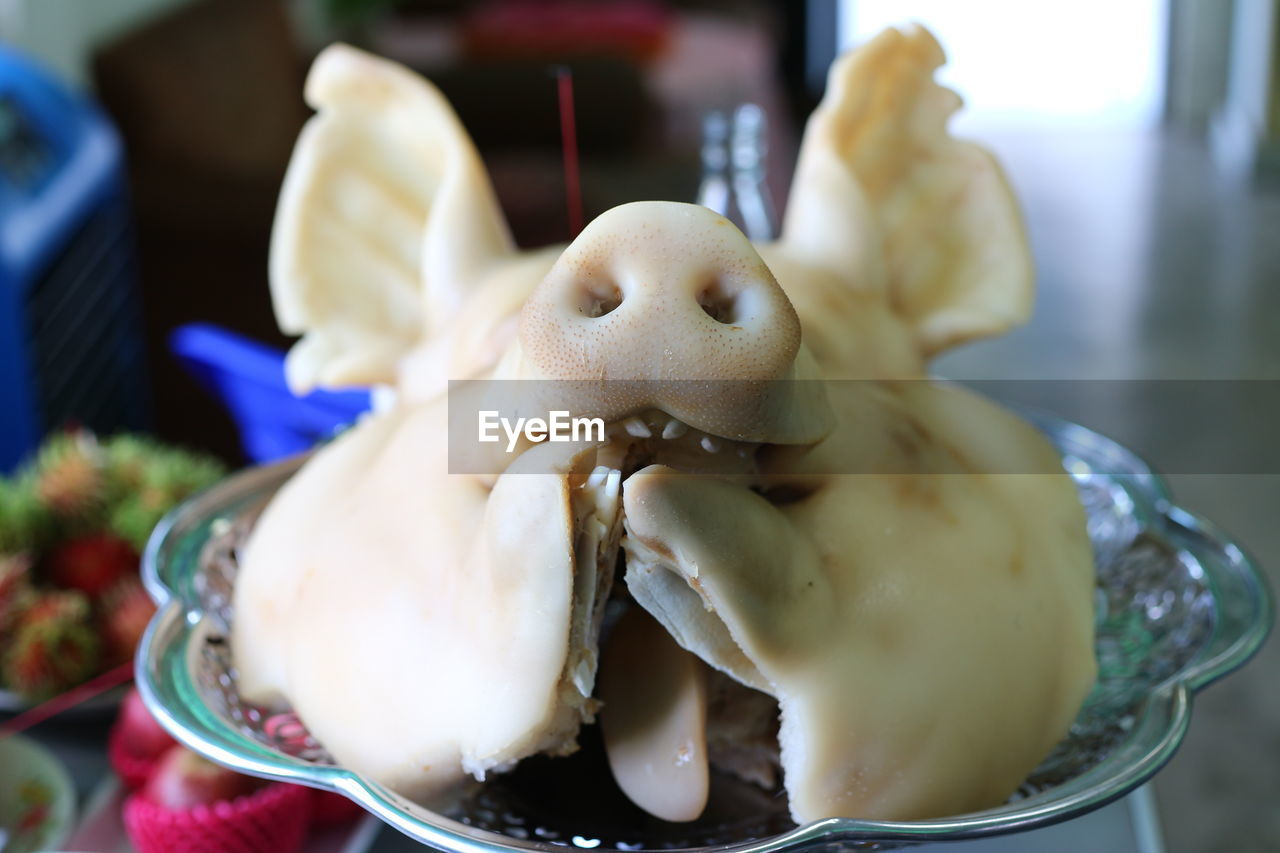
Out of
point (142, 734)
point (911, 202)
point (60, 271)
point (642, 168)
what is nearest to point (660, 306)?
point (911, 202)

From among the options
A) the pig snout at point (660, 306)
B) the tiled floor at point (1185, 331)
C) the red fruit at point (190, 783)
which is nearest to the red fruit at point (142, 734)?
the red fruit at point (190, 783)

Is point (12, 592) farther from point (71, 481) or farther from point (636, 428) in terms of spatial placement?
point (636, 428)

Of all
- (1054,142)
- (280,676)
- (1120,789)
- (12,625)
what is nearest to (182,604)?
(280,676)

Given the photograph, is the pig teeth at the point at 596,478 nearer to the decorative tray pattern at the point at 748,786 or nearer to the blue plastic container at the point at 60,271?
the decorative tray pattern at the point at 748,786

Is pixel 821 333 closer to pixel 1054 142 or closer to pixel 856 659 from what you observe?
pixel 856 659

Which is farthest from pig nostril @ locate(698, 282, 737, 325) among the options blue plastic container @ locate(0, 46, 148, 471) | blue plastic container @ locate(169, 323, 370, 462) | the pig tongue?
blue plastic container @ locate(0, 46, 148, 471)

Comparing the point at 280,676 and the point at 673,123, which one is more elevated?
the point at 280,676

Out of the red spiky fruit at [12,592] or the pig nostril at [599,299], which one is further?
the red spiky fruit at [12,592]

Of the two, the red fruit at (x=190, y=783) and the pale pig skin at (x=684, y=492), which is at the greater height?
the pale pig skin at (x=684, y=492)
